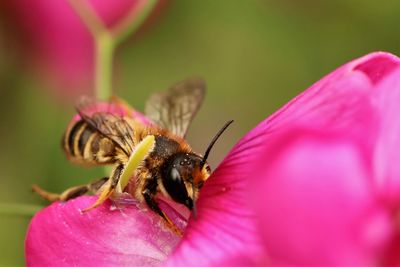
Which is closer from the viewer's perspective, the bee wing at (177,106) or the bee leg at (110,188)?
the bee leg at (110,188)

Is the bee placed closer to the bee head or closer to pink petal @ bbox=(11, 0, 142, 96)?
the bee head

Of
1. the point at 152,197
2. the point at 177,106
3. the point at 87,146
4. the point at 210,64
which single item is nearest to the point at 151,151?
the point at 152,197

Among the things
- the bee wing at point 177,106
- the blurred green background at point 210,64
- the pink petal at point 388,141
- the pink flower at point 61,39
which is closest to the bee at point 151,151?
the bee wing at point 177,106

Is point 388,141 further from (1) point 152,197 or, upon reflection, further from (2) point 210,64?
(2) point 210,64

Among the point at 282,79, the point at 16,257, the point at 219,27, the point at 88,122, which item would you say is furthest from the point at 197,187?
the point at 219,27

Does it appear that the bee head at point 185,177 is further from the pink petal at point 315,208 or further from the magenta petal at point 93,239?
the pink petal at point 315,208

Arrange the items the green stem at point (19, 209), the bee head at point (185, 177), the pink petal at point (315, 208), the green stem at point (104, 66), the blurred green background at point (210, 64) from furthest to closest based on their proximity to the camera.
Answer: the blurred green background at point (210, 64), the green stem at point (104, 66), the green stem at point (19, 209), the bee head at point (185, 177), the pink petal at point (315, 208)

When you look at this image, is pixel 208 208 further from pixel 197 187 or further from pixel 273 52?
pixel 273 52
